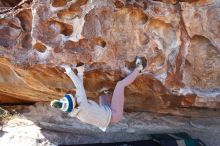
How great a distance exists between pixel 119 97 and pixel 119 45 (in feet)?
1.76

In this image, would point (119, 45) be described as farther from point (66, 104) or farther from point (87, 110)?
point (66, 104)

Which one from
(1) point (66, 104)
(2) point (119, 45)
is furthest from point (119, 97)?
(1) point (66, 104)

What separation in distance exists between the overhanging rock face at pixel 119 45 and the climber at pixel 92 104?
120mm

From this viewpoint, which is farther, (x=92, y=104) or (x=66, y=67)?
(x=66, y=67)

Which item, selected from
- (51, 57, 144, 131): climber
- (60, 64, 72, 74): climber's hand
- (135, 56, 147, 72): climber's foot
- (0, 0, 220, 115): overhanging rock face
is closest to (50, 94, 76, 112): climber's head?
(51, 57, 144, 131): climber

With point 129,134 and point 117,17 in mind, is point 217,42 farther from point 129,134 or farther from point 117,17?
point 129,134

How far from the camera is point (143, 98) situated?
4.91 meters

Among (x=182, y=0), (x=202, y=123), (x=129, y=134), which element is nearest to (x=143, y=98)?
(x=129, y=134)

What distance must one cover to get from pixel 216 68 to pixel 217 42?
30 cm

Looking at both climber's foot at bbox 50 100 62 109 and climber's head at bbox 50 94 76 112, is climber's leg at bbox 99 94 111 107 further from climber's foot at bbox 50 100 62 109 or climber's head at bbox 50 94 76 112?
climber's foot at bbox 50 100 62 109

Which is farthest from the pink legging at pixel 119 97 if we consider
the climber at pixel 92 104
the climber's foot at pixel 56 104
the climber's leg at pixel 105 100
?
the climber's foot at pixel 56 104

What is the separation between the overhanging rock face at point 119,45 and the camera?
4152mm

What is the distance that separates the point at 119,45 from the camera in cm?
431

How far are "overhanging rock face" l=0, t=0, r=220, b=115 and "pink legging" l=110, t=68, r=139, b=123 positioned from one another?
0.11 meters
